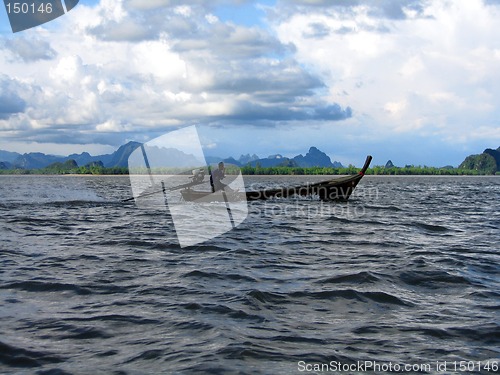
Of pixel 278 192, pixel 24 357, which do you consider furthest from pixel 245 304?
pixel 278 192

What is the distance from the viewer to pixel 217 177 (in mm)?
28203

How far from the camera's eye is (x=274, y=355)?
6.66 m

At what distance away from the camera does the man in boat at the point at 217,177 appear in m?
28.0

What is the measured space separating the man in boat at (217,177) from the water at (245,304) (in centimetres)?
1047

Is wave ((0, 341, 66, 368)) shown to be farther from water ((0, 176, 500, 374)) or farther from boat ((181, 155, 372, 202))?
boat ((181, 155, 372, 202))

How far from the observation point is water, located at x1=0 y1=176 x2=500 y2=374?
663cm

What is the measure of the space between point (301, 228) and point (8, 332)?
15171mm

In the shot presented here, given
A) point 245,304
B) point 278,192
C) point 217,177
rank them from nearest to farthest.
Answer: point 245,304 → point 217,177 → point 278,192

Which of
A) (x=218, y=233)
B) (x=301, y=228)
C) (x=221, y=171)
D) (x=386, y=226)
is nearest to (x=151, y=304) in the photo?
(x=218, y=233)

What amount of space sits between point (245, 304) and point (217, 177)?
763 inches

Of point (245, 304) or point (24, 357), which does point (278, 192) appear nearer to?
point (245, 304)

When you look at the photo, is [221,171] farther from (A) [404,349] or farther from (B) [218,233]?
(A) [404,349]

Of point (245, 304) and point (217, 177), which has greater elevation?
point (217, 177)

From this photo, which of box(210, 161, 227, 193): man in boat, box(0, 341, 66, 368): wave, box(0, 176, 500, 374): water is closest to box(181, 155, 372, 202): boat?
box(210, 161, 227, 193): man in boat
